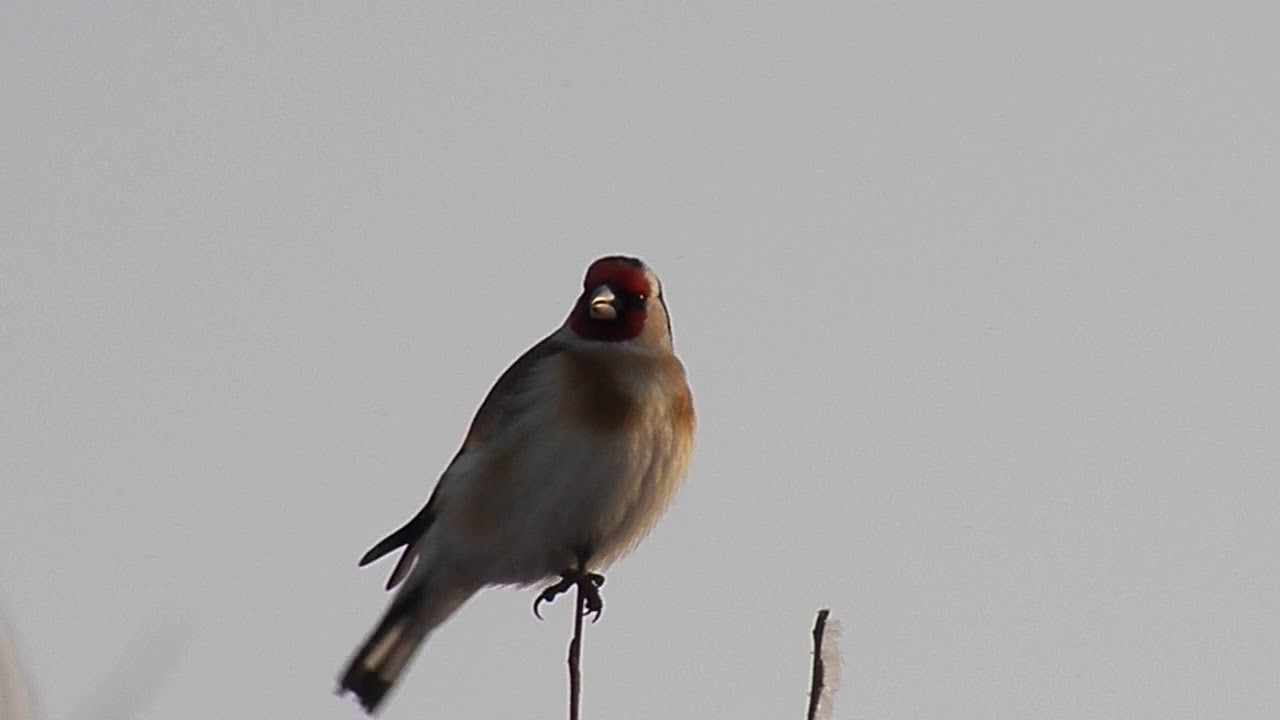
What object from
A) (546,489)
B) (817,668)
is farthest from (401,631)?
(817,668)

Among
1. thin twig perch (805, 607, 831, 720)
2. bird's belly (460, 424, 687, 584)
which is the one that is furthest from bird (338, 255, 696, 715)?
thin twig perch (805, 607, 831, 720)

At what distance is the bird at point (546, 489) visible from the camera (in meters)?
5.36

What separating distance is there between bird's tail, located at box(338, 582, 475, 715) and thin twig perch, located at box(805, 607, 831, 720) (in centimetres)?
257

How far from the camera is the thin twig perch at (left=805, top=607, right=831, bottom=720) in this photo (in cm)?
299

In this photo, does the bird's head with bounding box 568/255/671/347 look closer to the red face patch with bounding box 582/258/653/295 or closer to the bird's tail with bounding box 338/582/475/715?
the red face patch with bounding box 582/258/653/295

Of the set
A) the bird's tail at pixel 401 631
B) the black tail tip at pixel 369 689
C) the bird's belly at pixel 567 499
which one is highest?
the bird's belly at pixel 567 499

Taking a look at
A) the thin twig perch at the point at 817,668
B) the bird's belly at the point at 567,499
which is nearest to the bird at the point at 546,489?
the bird's belly at the point at 567,499

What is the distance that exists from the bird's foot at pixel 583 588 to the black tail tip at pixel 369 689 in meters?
0.44

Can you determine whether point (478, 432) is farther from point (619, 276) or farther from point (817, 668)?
point (817, 668)

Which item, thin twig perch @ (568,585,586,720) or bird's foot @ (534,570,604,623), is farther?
bird's foot @ (534,570,604,623)

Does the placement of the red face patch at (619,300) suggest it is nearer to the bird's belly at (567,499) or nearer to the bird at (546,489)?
the bird at (546,489)

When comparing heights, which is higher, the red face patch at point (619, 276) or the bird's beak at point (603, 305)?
the red face patch at point (619, 276)

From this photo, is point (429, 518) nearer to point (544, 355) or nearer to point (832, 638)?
point (544, 355)

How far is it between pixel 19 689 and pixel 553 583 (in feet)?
10.5
